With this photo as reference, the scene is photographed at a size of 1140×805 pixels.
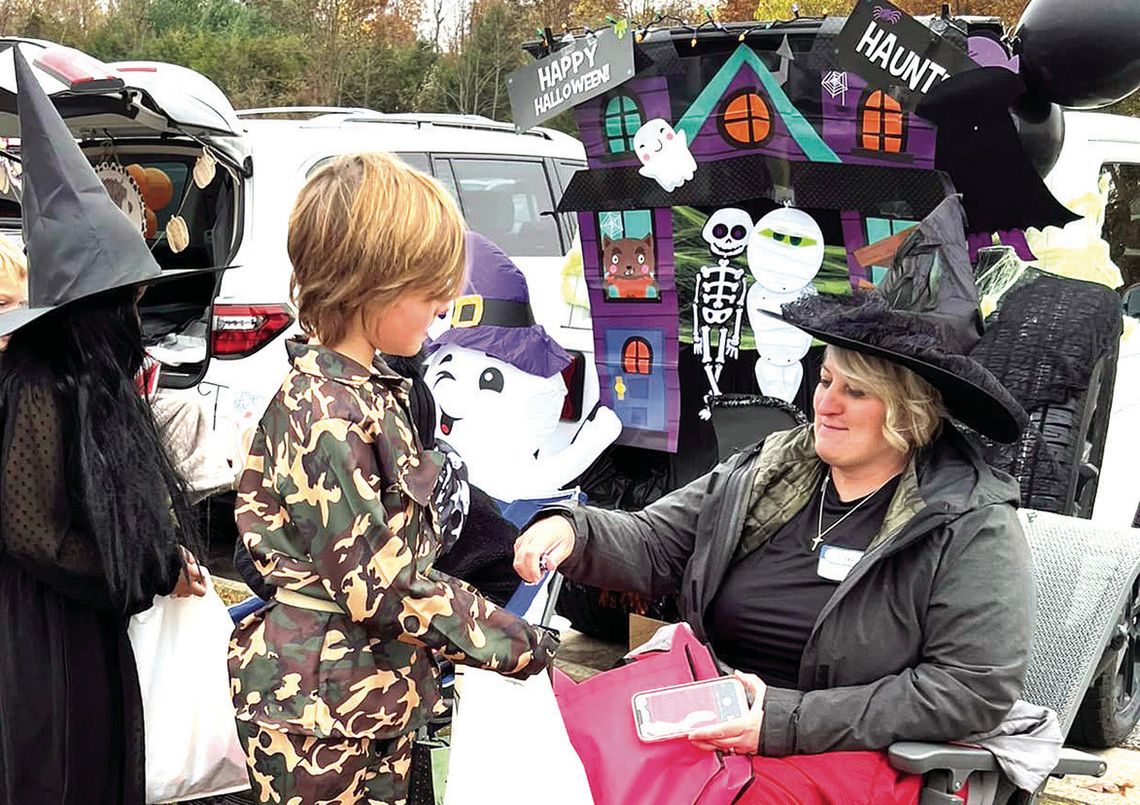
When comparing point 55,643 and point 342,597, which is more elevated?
point 342,597

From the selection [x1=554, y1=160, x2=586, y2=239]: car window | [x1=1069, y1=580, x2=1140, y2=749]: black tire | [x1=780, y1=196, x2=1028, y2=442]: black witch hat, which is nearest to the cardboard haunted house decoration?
[x1=780, y1=196, x2=1028, y2=442]: black witch hat

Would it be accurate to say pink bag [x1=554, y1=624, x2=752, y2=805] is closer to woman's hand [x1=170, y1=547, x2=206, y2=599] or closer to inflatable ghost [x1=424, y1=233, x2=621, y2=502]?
woman's hand [x1=170, y1=547, x2=206, y2=599]

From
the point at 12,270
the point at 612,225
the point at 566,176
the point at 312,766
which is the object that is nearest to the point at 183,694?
the point at 312,766

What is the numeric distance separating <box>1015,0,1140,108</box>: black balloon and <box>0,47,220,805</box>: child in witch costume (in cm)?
239

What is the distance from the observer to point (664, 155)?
143 inches

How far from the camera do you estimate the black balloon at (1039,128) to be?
135 inches

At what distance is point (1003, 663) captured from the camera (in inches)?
85.9

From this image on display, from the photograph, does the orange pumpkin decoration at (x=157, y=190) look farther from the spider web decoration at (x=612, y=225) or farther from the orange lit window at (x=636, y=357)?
the orange lit window at (x=636, y=357)

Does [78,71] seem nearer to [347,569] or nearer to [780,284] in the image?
[780,284]

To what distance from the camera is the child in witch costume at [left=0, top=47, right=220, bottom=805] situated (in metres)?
2.21

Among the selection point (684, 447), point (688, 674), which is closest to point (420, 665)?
point (688, 674)

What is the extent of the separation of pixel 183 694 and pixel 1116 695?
2785mm

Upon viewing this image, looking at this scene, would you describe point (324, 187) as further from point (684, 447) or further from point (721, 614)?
point (684, 447)

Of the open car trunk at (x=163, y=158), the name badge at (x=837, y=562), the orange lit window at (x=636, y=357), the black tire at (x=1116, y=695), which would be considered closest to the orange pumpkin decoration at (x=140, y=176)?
the open car trunk at (x=163, y=158)
